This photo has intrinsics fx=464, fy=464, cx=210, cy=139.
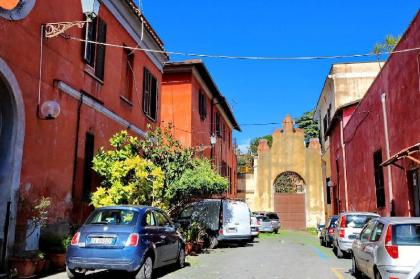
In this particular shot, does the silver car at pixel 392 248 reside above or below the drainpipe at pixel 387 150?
below

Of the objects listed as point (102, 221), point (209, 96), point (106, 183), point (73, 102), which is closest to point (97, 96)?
point (73, 102)

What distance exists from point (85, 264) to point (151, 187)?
4547 millimetres

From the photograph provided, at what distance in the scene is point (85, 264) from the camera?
8.86 meters

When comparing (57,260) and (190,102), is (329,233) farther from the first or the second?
(57,260)

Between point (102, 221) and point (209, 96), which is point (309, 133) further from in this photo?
point (102, 221)

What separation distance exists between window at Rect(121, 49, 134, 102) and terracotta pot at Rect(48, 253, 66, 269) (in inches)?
286

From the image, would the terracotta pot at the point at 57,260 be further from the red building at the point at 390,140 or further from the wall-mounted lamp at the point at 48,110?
the red building at the point at 390,140

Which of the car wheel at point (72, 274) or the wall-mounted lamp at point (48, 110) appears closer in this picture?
the car wheel at point (72, 274)

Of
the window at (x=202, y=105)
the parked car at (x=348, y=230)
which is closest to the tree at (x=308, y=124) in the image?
the window at (x=202, y=105)

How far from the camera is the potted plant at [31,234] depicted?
8.99 metres

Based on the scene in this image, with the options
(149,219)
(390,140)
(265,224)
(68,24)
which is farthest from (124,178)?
(265,224)

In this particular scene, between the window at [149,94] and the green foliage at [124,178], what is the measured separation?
469 centimetres

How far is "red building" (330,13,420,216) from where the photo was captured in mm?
14125

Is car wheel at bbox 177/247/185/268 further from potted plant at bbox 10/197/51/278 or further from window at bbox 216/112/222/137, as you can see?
window at bbox 216/112/222/137
